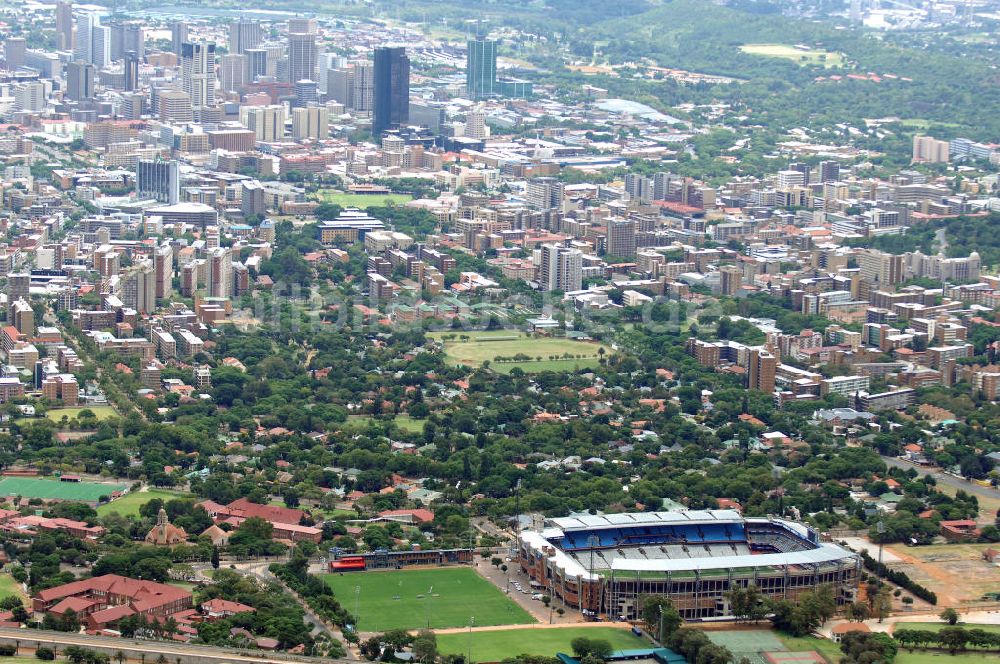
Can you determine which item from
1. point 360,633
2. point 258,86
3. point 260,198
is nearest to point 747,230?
point 260,198

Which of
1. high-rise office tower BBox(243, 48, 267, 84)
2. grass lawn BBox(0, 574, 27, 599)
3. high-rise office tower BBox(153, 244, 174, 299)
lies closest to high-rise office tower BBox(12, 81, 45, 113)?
high-rise office tower BBox(243, 48, 267, 84)

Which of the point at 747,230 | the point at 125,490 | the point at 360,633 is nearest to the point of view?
the point at 360,633

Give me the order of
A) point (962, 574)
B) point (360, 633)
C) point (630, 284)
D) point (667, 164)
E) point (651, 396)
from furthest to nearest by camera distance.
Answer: point (667, 164) < point (630, 284) < point (651, 396) < point (962, 574) < point (360, 633)

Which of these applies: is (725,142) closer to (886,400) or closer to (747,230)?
(747,230)

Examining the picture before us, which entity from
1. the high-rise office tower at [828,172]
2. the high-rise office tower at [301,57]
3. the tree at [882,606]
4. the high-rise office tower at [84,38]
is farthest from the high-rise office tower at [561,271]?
the high-rise office tower at [84,38]

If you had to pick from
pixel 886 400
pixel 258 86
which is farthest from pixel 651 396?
pixel 258 86

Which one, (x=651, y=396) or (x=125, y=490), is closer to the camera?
(x=125, y=490)
